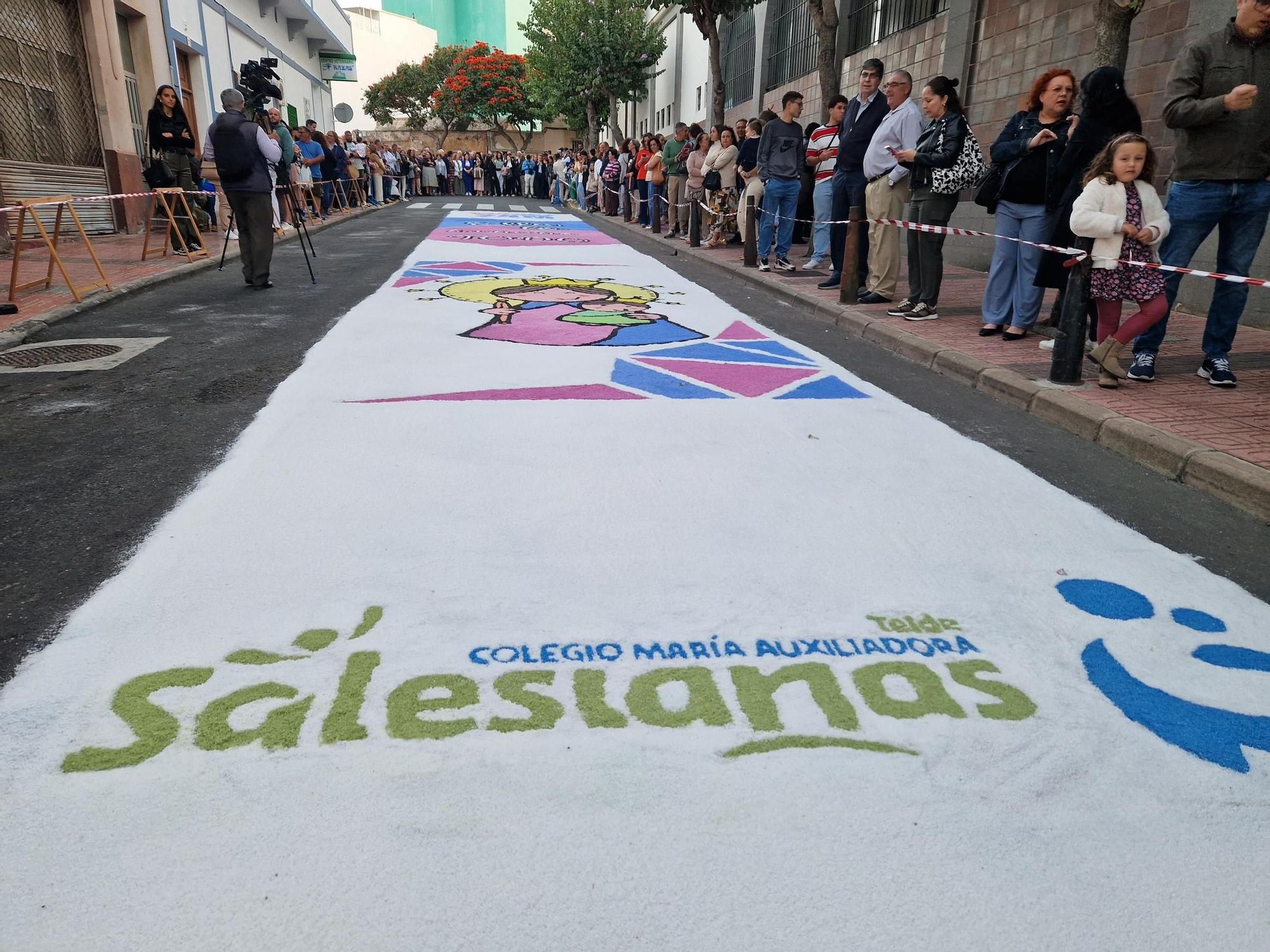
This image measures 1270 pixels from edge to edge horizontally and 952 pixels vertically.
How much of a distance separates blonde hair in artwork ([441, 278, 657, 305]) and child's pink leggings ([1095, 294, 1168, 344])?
15.3ft

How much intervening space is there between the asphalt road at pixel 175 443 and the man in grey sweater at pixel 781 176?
304cm

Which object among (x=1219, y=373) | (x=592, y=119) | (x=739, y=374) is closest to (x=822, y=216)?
(x=739, y=374)

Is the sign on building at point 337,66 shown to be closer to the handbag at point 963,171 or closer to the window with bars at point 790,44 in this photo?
the window with bars at point 790,44

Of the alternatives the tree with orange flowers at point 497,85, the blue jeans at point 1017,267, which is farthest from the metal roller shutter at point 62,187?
the tree with orange flowers at point 497,85

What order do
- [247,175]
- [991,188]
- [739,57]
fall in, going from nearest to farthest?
[991,188]
[247,175]
[739,57]

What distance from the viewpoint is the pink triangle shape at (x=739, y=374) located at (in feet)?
18.9

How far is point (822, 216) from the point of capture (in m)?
11.3

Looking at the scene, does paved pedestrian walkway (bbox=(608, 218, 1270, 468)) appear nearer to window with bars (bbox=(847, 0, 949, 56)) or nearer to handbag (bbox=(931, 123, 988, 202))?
handbag (bbox=(931, 123, 988, 202))

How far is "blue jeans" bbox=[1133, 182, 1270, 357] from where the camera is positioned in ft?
17.5

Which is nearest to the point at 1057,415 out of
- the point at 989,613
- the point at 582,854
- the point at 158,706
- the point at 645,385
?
the point at 645,385

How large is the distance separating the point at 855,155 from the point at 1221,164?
15.3 feet

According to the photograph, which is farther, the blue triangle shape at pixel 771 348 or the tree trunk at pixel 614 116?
the tree trunk at pixel 614 116

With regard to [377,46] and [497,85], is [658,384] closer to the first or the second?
[497,85]

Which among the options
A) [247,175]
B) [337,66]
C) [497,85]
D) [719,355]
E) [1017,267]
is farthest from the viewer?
[497,85]
